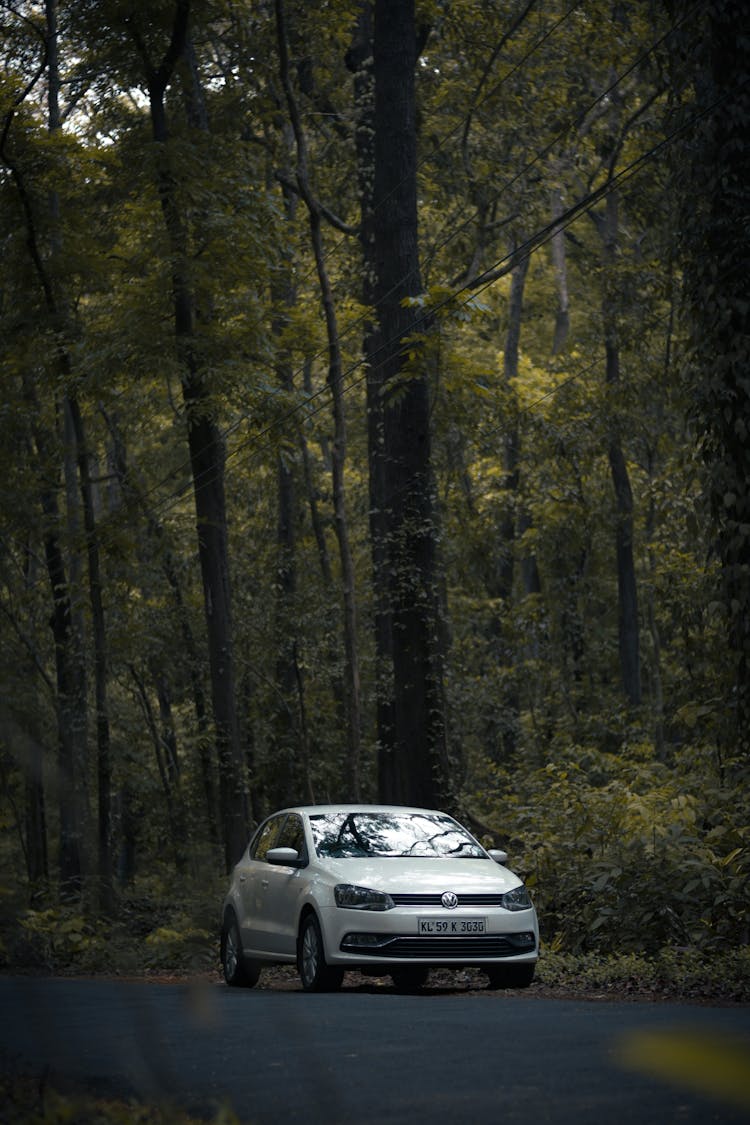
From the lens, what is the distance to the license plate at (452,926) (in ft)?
39.0

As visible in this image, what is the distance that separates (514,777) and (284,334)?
27.3ft

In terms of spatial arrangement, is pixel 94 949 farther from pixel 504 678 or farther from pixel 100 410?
pixel 504 678

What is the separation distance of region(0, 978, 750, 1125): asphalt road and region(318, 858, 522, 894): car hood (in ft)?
5.86

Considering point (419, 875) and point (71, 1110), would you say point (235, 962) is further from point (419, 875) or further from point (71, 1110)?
point (71, 1110)

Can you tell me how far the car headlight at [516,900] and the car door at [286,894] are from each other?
5.55ft

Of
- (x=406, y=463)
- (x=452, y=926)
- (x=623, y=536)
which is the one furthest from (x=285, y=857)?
(x=623, y=536)

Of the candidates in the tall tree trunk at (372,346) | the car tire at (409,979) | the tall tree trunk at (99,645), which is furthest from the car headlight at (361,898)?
the tall tree trunk at (99,645)

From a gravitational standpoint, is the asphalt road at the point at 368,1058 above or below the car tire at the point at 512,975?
above

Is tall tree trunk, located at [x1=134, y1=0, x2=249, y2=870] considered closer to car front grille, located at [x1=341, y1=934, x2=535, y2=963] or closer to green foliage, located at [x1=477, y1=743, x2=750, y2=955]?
green foliage, located at [x1=477, y1=743, x2=750, y2=955]

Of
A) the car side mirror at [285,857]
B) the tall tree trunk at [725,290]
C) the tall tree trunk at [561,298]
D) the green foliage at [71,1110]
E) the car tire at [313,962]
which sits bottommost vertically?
the car tire at [313,962]

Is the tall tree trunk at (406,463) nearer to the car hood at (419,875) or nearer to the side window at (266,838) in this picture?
the side window at (266,838)

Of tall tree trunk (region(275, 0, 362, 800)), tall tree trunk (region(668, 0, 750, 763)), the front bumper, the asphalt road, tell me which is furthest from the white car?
tall tree trunk (region(275, 0, 362, 800))

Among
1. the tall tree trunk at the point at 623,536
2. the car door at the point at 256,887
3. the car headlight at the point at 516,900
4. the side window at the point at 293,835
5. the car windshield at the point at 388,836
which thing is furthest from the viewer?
the tall tree trunk at the point at 623,536

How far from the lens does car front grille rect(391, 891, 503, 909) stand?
39.3ft
